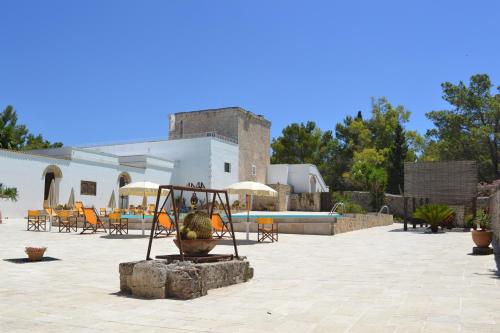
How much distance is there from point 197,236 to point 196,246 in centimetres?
15

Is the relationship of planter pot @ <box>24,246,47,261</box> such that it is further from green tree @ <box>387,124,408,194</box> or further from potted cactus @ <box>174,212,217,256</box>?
green tree @ <box>387,124,408,194</box>

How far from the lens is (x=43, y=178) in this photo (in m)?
24.5

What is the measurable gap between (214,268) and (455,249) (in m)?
8.10

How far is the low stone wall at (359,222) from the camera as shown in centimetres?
1826

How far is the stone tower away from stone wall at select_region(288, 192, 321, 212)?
11.2 ft

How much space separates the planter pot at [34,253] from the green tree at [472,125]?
40.1 m

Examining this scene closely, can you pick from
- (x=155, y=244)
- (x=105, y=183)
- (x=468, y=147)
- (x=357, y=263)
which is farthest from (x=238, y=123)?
(x=357, y=263)

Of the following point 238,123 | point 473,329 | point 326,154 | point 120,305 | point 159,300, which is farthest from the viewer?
point 326,154

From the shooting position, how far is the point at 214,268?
647 centimetres

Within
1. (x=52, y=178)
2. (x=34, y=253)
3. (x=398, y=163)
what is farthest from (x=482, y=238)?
(x=398, y=163)

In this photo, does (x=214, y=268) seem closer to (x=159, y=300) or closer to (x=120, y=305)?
(x=159, y=300)

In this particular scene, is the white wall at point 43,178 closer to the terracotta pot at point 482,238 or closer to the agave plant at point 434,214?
the agave plant at point 434,214

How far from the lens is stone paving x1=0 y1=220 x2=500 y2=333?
4.46m

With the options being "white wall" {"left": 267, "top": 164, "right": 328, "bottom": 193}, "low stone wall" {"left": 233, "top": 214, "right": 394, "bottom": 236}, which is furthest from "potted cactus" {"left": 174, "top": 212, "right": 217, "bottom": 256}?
"white wall" {"left": 267, "top": 164, "right": 328, "bottom": 193}
